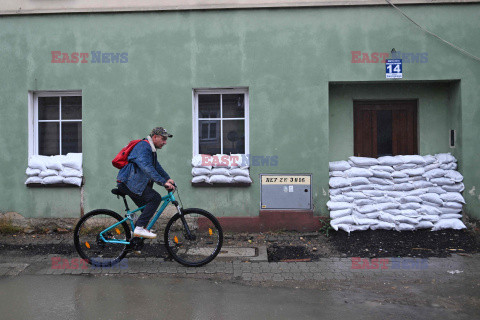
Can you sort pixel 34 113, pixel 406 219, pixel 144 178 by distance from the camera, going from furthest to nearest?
pixel 34 113 → pixel 406 219 → pixel 144 178

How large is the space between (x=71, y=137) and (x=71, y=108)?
54cm

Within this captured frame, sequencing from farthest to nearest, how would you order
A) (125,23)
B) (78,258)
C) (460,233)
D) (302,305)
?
(125,23)
(460,233)
(78,258)
(302,305)

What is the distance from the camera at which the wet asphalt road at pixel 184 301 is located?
14.5 feet

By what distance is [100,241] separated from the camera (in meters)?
6.18

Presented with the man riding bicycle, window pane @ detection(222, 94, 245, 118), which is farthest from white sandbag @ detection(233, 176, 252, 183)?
the man riding bicycle

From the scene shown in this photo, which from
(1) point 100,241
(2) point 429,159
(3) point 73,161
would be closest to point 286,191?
(2) point 429,159

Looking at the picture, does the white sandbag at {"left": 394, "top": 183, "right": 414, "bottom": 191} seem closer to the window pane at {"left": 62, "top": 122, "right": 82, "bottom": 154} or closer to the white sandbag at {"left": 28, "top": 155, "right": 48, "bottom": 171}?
the window pane at {"left": 62, "top": 122, "right": 82, "bottom": 154}

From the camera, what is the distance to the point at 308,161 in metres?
8.09

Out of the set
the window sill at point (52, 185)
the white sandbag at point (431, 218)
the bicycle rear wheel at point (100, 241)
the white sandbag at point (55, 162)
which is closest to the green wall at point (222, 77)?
the window sill at point (52, 185)

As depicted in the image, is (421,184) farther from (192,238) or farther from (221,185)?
(192,238)

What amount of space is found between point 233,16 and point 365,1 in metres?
2.30

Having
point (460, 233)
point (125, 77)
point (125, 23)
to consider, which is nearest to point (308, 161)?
point (460, 233)

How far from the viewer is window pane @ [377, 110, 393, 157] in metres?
8.50

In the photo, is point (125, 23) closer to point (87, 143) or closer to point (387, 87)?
point (87, 143)
